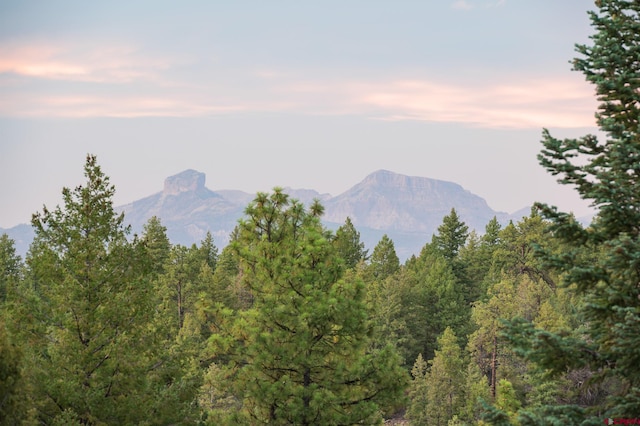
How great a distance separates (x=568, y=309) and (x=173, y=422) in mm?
35133

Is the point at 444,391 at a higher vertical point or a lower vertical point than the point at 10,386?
lower

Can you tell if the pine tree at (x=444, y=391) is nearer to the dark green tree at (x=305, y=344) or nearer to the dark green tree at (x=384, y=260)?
the dark green tree at (x=305, y=344)

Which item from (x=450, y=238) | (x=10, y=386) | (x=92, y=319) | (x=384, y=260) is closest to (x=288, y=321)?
(x=92, y=319)

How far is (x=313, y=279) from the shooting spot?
1769cm

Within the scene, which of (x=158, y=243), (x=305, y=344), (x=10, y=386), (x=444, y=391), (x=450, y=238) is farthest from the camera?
(x=450, y=238)

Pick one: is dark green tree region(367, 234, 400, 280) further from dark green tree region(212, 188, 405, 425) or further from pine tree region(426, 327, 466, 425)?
dark green tree region(212, 188, 405, 425)

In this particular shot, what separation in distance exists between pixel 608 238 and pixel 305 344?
9456mm

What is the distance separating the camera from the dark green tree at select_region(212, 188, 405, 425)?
17.0 metres

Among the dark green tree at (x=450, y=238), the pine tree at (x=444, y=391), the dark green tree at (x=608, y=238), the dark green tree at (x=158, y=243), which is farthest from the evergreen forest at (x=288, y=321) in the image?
the dark green tree at (x=450, y=238)

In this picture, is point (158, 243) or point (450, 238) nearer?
point (158, 243)

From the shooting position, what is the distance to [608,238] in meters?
9.09

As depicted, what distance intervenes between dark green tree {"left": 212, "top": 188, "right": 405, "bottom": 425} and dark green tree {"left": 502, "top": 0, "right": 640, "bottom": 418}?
852 cm

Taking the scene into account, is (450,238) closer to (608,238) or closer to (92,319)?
(92,319)

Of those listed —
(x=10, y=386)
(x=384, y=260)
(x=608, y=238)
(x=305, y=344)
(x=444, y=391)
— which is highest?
(x=608, y=238)
